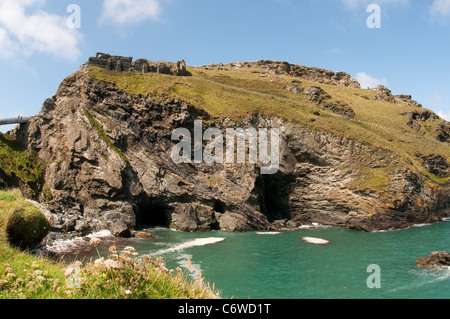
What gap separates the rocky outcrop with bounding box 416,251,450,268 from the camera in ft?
95.7

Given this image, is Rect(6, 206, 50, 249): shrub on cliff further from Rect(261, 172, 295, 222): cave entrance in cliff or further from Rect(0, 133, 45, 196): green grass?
Rect(261, 172, 295, 222): cave entrance in cliff

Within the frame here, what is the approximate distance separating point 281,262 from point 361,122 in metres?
67.3

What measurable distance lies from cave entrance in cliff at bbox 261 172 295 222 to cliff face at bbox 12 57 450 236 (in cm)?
23

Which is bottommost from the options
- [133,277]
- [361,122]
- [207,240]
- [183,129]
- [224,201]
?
[207,240]

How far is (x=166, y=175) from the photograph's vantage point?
5500 centimetres

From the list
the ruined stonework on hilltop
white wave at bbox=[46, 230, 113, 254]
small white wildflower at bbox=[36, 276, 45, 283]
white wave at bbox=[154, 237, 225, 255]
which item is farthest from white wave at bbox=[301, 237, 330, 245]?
the ruined stonework on hilltop

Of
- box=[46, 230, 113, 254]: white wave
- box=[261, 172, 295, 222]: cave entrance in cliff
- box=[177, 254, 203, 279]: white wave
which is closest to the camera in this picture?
box=[177, 254, 203, 279]: white wave

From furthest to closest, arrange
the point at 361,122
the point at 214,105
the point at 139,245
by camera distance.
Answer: the point at 361,122 < the point at 214,105 < the point at 139,245

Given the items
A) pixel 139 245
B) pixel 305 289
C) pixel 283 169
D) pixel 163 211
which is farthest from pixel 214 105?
pixel 305 289

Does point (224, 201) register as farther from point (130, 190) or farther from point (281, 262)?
point (281, 262)

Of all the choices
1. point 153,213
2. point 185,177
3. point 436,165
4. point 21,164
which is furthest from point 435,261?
point 21,164

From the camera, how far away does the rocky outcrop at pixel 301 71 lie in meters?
156

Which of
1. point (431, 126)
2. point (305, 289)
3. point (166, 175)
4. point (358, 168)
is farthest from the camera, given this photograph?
point (431, 126)

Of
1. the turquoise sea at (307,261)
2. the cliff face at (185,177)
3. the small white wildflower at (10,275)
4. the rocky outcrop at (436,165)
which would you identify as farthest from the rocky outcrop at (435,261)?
the rocky outcrop at (436,165)
